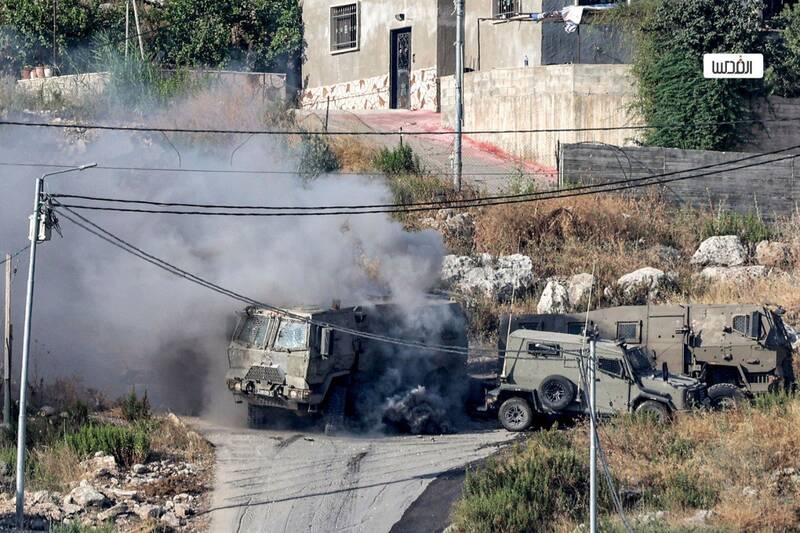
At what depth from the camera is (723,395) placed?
84.8 ft

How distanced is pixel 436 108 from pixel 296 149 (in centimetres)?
782

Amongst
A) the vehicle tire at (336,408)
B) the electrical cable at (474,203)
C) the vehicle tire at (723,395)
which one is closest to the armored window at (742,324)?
the vehicle tire at (723,395)

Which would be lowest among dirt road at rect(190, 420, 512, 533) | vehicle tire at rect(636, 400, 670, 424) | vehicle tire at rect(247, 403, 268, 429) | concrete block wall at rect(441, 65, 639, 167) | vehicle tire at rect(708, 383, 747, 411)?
dirt road at rect(190, 420, 512, 533)

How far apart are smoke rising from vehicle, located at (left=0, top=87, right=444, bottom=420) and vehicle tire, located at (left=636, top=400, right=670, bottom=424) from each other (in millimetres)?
5061

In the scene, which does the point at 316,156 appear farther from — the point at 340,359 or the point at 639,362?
the point at 639,362

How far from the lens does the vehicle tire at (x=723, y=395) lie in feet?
84.0

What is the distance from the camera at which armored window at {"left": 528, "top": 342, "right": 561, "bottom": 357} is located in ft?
82.2

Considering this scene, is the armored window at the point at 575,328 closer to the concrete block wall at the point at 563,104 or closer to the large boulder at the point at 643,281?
the large boulder at the point at 643,281

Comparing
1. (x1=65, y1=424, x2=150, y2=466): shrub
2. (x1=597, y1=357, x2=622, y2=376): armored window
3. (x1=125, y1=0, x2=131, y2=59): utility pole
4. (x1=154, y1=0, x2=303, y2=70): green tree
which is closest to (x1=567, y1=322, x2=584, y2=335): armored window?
(x1=597, y1=357, x2=622, y2=376): armored window

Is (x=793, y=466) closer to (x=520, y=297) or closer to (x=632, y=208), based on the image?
(x=520, y=297)

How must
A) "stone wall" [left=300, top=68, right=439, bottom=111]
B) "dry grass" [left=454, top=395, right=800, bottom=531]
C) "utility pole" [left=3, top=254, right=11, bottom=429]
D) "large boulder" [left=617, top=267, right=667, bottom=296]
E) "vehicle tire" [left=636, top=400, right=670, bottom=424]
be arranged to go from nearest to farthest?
"dry grass" [left=454, top=395, right=800, bottom=531] → "vehicle tire" [left=636, top=400, right=670, bottom=424] → "utility pole" [left=3, top=254, right=11, bottom=429] → "large boulder" [left=617, top=267, right=667, bottom=296] → "stone wall" [left=300, top=68, right=439, bottom=111]

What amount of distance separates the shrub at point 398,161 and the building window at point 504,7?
19.8ft

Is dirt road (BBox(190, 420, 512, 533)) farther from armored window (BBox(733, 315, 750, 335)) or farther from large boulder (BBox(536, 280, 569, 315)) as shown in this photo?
large boulder (BBox(536, 280, 569, 315))

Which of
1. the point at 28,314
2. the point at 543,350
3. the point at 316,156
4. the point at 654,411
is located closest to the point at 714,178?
the point at 316,156
